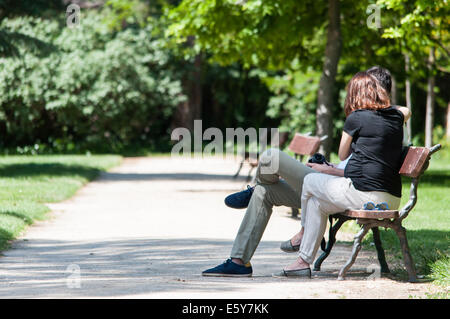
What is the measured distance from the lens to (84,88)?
26547 millimetres

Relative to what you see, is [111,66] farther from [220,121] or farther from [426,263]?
[426,263]

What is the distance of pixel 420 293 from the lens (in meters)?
5.70

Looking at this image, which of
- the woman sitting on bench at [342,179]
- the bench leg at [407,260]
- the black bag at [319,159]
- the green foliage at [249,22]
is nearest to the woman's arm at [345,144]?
the woman sitting on bench at [342,179]

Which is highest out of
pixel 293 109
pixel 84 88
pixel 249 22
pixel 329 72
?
pixel 249 22

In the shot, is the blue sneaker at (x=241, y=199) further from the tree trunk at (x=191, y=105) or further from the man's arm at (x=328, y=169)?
the tree trunk at (x=191, y=105)

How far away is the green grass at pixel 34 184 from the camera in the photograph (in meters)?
9.79

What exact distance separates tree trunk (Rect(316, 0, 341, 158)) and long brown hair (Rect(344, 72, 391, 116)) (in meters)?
8.92

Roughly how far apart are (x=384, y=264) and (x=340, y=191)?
2.77 feet

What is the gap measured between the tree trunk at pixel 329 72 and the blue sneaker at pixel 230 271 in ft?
29.5

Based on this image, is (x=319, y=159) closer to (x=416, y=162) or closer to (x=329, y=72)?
(x=416, y=162)

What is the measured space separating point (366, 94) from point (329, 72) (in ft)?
30.9

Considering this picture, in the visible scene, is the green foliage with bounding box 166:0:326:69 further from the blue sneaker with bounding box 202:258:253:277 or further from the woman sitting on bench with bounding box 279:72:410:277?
the blue sneaker with bounding box 202:258:253:277

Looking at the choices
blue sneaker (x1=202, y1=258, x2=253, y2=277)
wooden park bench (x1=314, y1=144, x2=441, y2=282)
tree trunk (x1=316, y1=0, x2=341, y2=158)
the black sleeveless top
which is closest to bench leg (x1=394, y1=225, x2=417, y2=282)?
wooden park bench (x1=314, y1=144, x2=441, y2=282)

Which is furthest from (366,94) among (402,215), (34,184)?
(34,184)
